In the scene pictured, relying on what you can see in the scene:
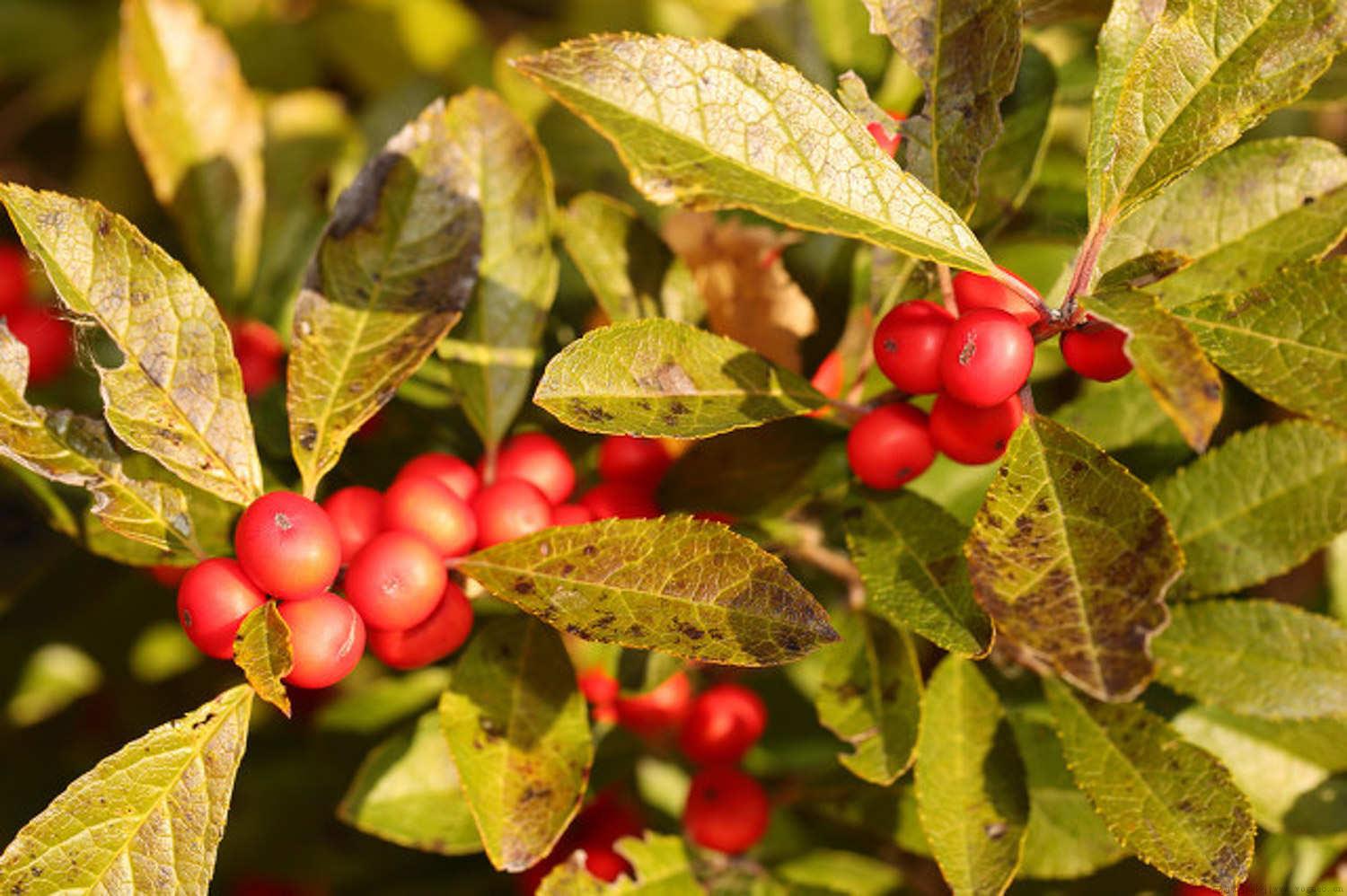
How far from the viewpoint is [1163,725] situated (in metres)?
1.28

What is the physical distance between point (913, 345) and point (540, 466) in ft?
1.56

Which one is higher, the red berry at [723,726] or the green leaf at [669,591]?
the green leaf at [669,591]

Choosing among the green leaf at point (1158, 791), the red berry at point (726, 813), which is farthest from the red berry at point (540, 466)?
the green leaf at point (1158, 791)

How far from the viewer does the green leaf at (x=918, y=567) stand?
1.11 meters

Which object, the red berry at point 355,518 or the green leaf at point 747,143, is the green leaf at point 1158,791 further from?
the red berry at point 355,518

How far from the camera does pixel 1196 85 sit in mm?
999

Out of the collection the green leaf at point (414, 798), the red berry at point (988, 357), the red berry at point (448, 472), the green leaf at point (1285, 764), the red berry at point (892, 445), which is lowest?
the green leaf at point (414, 798)

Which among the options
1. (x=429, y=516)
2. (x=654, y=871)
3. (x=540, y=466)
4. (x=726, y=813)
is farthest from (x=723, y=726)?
(x=429, y=516)

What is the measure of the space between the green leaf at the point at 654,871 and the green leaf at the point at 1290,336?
87cm

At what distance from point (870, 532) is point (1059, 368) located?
677mm

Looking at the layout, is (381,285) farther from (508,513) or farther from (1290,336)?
(1290,336)

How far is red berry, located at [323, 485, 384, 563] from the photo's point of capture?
120cm

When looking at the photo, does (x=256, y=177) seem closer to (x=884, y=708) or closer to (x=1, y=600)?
(x=1, y=600)

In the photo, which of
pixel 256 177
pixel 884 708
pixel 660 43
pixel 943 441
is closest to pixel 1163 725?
pixel 884 708
